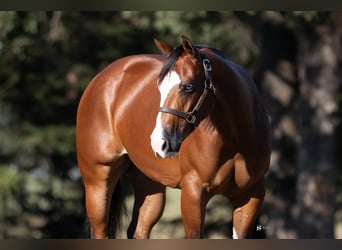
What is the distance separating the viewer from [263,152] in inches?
183

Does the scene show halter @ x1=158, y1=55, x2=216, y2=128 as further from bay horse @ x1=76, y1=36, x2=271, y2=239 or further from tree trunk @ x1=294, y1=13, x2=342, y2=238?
tree trunk @ x1=294, y1=13, x2=342, y2=238

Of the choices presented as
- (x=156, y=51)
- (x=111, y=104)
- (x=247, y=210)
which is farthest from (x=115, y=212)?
(x=156, y=51)

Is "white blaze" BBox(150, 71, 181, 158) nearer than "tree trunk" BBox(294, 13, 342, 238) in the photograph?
Yes

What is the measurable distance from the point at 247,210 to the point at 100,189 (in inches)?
42.5

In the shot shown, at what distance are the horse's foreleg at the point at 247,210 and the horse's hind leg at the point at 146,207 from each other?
80 cm

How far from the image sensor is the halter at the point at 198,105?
13.6 ft

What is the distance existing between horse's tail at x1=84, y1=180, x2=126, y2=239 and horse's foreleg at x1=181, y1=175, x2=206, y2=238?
3.77ft

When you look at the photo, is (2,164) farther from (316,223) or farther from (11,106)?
(316,223)

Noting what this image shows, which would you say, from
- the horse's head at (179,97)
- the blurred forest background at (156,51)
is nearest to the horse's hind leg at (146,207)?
the horse's head at (179,97)

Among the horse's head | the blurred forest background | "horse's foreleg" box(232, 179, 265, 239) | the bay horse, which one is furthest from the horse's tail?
the blurred forest background

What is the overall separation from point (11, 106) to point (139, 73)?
9453 millimetres

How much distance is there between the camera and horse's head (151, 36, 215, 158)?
13.6 feet

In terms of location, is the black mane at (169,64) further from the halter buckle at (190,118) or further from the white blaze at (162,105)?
the halter buckle at (190,118)

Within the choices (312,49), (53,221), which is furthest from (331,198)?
(53,221)
